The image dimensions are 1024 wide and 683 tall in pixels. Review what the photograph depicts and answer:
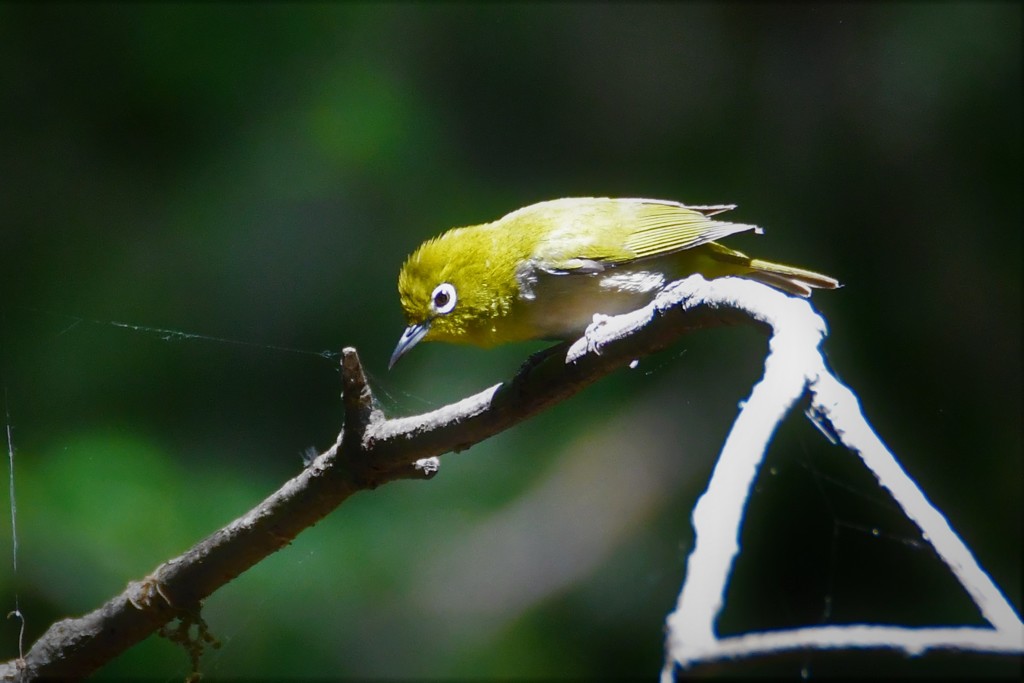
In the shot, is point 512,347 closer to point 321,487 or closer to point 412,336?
point 412,336

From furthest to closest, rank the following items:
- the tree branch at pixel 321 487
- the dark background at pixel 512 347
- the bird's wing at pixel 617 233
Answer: the dark background at pixel 512 347
the bird's wing at pixel 617 233
the tree branch at pixel 321 487

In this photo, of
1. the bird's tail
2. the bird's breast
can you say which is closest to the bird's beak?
the bird's breast

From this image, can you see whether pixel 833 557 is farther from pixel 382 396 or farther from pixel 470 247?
pixel 470 247

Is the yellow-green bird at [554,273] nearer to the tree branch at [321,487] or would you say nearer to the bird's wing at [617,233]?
the bird's wing at [617,233]

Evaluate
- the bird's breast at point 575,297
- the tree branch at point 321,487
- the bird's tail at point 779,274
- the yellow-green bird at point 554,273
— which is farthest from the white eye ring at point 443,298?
the bird's tail at point 779,274

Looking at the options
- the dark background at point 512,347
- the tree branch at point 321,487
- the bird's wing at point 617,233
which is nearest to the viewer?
the tree branch at point 321,487

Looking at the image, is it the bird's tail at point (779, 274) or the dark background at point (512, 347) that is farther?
the dark background at point (512, 347)

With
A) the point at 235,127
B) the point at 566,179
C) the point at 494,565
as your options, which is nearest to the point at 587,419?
the point at 494,565

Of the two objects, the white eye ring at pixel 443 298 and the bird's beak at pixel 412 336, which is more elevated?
the white eye ring at pixel 443 298

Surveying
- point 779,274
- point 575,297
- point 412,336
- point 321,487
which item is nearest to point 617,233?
point 575,297
